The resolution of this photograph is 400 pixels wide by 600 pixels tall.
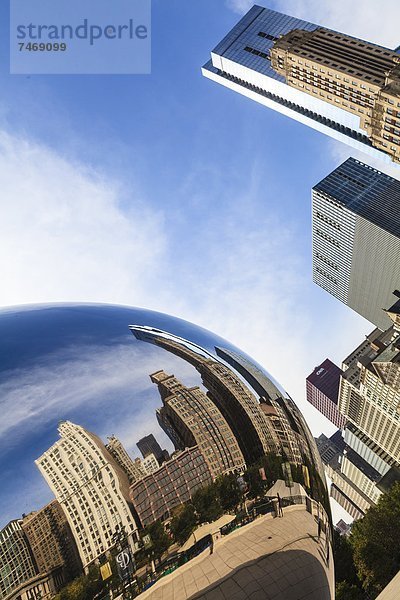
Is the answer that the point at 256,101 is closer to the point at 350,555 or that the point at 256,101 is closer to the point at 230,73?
the point at 230,73

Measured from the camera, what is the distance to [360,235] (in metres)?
92.9

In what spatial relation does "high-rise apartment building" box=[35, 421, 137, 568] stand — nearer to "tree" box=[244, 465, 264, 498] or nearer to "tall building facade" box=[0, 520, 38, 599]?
"tall building facade" box=[0, 520, 38, 599]

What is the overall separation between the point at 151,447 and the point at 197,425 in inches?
16.5

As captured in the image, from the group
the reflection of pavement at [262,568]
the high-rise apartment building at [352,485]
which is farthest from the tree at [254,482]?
the high-rise apartment building at [352,485]

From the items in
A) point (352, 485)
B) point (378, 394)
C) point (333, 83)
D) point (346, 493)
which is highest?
point (333, 83)

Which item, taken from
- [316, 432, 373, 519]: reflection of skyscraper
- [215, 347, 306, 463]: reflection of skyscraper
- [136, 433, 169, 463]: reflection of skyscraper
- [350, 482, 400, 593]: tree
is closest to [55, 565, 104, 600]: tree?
[136, 433, 169, 463]: reflection of skyscraper

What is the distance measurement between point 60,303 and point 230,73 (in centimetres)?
10971

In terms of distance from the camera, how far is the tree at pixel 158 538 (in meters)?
2.81

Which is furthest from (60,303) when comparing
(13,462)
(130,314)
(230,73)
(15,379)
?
(230,73)

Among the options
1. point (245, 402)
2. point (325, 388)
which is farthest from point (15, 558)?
point (325, 388)

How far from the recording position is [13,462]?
2.70 meters

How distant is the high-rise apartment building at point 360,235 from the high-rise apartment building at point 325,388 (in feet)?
190

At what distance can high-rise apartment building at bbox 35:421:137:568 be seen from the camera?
2.71 m

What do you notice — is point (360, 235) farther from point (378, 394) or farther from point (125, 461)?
point (125, 461)
